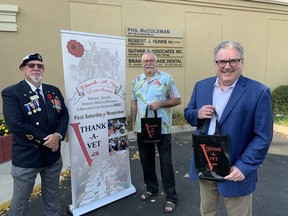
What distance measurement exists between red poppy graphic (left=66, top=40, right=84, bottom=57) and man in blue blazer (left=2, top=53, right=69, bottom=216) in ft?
1.35

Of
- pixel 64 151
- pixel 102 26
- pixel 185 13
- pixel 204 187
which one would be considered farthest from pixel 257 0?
pixel 204 187

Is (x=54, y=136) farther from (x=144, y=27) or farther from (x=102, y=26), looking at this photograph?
(x=144, y=27)

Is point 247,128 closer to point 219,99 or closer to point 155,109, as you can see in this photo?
point 219,99

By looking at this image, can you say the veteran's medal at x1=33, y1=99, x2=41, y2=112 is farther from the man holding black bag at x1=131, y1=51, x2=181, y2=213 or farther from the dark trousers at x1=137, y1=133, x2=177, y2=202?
the dark trousers at x1=137, y1=133, x2=177, y2=202

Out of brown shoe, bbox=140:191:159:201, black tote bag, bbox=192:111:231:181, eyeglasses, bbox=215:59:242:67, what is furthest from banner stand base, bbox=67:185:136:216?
eyeglasses, bbox=215:59:242:67

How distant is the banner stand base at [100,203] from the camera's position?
3152 millimetres

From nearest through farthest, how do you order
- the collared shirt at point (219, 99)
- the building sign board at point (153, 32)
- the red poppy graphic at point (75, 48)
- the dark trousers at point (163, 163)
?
the collared shirt at point (219, 99) → the red poppy graphic at point (75, 48) → the dark trousers at point (163, 163) → the building sign board at point (153, 32)

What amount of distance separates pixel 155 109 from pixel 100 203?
1430mm

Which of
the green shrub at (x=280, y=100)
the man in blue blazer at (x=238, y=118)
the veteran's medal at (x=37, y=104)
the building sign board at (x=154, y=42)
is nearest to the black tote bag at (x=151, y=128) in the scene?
the man in blue blazer at (x=238, y=118)

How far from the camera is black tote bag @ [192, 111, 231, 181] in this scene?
6.02 feet

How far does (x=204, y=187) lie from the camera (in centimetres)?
225

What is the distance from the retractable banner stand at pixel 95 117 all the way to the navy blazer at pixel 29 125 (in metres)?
0.33

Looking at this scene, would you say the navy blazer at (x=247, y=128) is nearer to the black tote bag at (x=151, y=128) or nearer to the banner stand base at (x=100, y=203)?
the black tote bag at (x=151, y=128)

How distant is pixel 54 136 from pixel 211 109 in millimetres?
1532
